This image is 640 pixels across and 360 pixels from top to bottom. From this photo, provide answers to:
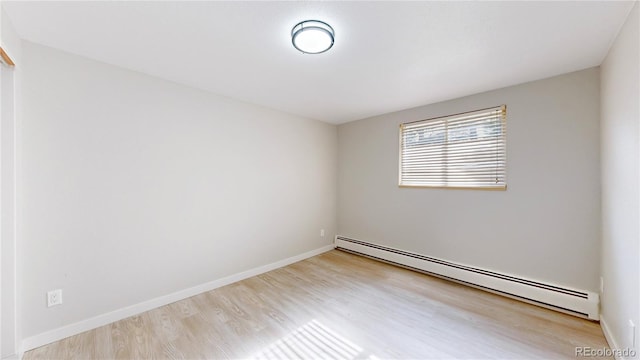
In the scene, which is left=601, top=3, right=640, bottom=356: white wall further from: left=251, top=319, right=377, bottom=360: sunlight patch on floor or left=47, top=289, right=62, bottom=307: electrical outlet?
left=47, top=289, right=62, bottom=307: electrical outlet

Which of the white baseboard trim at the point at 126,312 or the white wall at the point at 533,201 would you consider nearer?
the white baseboard trim at the point at 126,312

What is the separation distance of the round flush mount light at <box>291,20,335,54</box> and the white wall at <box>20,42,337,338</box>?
62.9 inches

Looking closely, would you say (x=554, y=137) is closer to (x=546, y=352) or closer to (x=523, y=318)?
(x=523, y=318)

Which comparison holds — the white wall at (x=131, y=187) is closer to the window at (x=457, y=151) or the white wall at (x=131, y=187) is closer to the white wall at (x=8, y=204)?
the white wall at (x=8, y=204)

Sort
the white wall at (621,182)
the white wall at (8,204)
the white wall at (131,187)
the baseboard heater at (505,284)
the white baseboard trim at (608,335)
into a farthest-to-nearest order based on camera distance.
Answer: the baseboard heater at (505,284), the white wall at (131,187), the white baseboard trim at (608,335), the white wall at (8,204), the white wall at (621,182)

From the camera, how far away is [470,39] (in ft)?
5.83

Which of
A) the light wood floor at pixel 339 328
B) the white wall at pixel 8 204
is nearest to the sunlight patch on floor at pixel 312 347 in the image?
the light wood floor at pixel 339 328

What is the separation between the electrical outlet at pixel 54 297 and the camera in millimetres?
1880

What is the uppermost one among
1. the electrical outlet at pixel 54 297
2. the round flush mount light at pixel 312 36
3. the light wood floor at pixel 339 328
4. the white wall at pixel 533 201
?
the round flush mount light at pixel 312 36

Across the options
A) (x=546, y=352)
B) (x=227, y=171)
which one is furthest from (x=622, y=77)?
(x=227, y=171)

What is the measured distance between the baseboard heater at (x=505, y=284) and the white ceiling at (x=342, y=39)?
7.03ft

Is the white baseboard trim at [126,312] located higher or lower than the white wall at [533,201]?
lower

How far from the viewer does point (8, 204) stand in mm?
1607

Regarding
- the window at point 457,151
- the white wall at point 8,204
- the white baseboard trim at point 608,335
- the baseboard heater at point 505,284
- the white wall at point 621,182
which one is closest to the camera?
the white wall at point 621,182
